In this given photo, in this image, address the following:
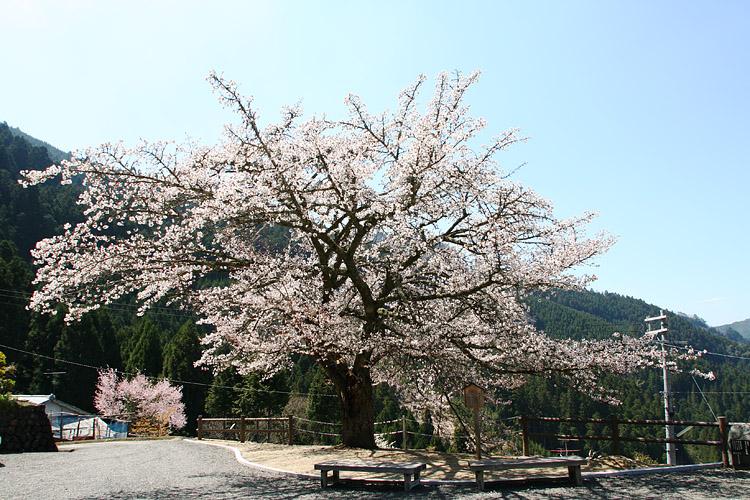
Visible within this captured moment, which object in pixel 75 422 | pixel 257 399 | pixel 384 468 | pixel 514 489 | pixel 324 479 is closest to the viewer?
pixel 384 468

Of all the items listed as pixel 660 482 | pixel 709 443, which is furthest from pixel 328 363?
pixel 709 443

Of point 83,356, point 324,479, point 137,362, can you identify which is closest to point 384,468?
point 324,479

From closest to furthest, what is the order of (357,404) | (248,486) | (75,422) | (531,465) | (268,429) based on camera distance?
1. (531,465)
2. (248,486)
3. (357,404)
4. (268,429)
5. (75,422)

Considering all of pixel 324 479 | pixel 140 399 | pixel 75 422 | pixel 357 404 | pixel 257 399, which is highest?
pixel 357 404

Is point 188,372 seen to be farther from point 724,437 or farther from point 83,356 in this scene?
point 724,437

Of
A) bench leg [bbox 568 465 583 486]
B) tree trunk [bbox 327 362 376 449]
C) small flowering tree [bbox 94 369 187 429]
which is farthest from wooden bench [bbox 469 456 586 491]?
small flowering tree [bbox 94 369 187 429]

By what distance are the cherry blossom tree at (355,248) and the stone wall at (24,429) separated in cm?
744

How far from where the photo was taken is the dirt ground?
10547 mm

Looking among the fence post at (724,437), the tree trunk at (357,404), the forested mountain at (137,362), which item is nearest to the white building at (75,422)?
the forested mountain at (137,362)

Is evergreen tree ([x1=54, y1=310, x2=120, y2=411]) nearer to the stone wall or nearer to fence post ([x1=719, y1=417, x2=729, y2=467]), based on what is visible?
the stone wall

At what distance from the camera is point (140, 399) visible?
4803 centimetres

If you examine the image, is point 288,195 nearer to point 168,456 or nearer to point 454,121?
point 454,121

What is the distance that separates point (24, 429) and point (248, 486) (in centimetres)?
1177

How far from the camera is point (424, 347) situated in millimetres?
11258
